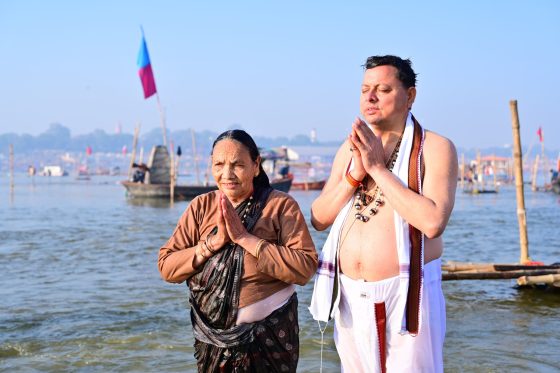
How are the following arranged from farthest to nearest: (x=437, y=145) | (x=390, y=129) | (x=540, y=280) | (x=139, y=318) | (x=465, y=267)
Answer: (x=465, y=267) < (x=540, y=280) < (x=139, y=318) < (x=390, y=129) < (x=437, y=145)

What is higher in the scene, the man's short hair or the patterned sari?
the man's short hair

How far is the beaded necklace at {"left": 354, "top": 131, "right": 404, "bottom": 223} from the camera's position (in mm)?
2846

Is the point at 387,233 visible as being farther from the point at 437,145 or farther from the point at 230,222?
the point at 230,222

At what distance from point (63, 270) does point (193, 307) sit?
10.1m

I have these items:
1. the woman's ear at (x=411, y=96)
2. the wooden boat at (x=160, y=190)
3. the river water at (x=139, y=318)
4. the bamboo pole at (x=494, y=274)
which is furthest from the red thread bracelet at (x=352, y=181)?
the wooden boat at (x=160, y=190)

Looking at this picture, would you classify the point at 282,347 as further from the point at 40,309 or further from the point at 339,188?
the point at 40,309

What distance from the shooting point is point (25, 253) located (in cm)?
1519

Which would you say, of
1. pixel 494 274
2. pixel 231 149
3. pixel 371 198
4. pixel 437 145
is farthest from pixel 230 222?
pixel 494 274

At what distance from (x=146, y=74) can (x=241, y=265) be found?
3205cm

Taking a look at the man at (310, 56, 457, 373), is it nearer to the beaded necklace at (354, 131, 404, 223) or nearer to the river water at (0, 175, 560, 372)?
the beaded necklace at (354, 131, 404, 223)

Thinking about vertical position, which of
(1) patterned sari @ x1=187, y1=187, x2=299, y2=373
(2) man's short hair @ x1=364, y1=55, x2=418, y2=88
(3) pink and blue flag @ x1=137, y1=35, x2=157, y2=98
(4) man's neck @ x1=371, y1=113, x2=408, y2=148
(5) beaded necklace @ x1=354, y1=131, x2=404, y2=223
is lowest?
(1) patterned sari @ x1=187, y1=187, x2=299, y2=373

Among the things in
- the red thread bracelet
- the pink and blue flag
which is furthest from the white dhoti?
the pink and blue flag

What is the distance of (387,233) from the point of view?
2.82 metres

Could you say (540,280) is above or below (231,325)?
below
